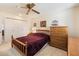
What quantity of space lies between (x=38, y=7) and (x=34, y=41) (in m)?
0.51

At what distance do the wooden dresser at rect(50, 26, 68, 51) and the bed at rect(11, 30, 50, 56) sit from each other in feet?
0.30

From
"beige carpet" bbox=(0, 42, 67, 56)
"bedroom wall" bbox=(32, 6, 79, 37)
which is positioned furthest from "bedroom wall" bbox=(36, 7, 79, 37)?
"beige carpet" bbox=(0, 42, 67, 56)

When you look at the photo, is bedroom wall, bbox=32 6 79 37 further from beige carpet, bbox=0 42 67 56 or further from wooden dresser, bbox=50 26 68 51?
beige carpet, bbox=0 42 67 56

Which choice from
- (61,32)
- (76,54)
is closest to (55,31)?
(61,32)

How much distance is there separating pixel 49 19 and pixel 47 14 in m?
0.08

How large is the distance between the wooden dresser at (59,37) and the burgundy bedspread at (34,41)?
0.09 meters

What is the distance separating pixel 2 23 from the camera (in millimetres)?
1510

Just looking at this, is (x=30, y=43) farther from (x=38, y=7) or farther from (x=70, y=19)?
(x=70, y=19)

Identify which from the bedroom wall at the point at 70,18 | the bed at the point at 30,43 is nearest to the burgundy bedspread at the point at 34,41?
the bed at the point at 30,43

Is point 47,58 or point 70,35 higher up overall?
point 70,35

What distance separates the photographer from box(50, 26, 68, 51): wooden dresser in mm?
1523

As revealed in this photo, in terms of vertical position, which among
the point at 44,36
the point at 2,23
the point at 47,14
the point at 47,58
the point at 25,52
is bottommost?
the point at 47,58

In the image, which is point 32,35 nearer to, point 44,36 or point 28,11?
point 44,36

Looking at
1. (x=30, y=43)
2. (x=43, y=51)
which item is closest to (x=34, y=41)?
(x=30, y=43)
